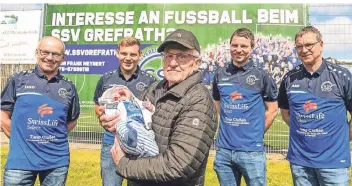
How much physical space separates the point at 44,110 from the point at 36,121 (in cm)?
14

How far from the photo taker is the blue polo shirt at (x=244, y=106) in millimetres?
4035

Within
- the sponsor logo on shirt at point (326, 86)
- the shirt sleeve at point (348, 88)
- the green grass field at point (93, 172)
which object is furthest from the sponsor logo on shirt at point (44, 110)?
the green grass field at point (93, 172)

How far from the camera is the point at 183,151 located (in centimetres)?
183

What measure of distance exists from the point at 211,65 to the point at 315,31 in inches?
219

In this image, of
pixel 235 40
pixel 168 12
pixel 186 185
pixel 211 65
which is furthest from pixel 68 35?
pixel 186 185

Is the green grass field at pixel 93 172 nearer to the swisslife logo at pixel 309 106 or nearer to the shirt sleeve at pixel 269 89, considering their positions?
the shirt sleeve at pixel 269 89

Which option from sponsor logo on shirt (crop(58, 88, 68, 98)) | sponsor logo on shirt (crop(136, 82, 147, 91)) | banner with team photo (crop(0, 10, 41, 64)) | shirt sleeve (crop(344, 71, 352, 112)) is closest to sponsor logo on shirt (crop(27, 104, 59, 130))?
sponsor logo on shirt (crop(58, 88, 68, 98))

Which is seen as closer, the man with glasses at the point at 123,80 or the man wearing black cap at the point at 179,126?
the man wearing black cap at the point at 179,126

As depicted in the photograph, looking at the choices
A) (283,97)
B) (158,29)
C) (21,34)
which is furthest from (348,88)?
(21,34)

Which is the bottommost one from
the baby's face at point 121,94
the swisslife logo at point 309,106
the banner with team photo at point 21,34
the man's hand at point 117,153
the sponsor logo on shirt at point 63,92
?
the man's hand at point 117,153

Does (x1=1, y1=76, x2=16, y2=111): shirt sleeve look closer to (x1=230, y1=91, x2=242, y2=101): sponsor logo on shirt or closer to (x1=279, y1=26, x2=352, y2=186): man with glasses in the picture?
(x1=230, y1=91, x2=242, y2=101): sponsor logo on shirt

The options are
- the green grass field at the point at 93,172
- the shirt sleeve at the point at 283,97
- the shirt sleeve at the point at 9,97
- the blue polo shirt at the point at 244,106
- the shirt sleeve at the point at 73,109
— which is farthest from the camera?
the green grass field at the point at 93,172

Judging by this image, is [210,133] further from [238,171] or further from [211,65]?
[211,65]

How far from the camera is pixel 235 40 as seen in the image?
13.5 ft
